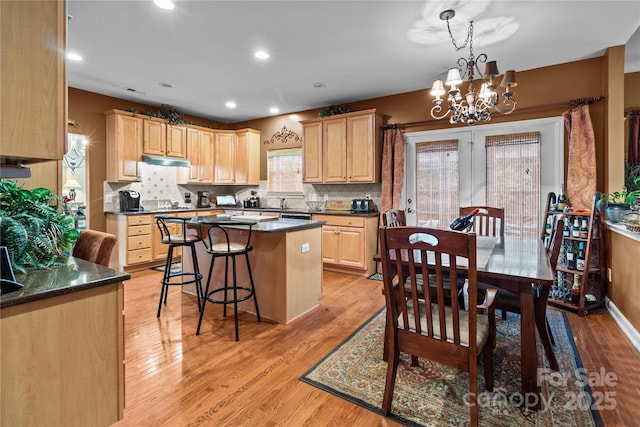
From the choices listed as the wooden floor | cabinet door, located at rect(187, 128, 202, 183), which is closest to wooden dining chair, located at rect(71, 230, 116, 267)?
the wooden floor

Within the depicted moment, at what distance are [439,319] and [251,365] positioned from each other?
1.39m

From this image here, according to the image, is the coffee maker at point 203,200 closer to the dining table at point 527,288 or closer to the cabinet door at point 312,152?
the cabinet door at point 312,152

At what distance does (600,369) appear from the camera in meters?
2.24

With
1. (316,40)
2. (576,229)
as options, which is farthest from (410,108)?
(576,229)

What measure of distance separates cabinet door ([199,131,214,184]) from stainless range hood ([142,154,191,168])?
45cm

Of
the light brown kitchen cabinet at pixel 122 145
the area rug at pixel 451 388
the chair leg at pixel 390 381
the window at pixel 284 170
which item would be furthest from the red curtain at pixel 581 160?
the light brown kitchen cabinet at pixel 122 145

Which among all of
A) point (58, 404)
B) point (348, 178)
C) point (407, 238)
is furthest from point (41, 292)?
point (348, 178)

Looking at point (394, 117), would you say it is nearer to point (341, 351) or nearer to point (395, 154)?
point (395, 154)

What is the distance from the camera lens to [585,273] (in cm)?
318

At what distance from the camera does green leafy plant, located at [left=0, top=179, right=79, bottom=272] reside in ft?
4.56

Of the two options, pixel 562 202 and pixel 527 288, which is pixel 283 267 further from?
pixel 562 202

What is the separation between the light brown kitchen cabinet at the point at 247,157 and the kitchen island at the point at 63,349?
5.08 metres

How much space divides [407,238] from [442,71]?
3212 mm

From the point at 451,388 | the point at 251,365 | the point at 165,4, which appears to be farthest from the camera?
the point at 165,4
